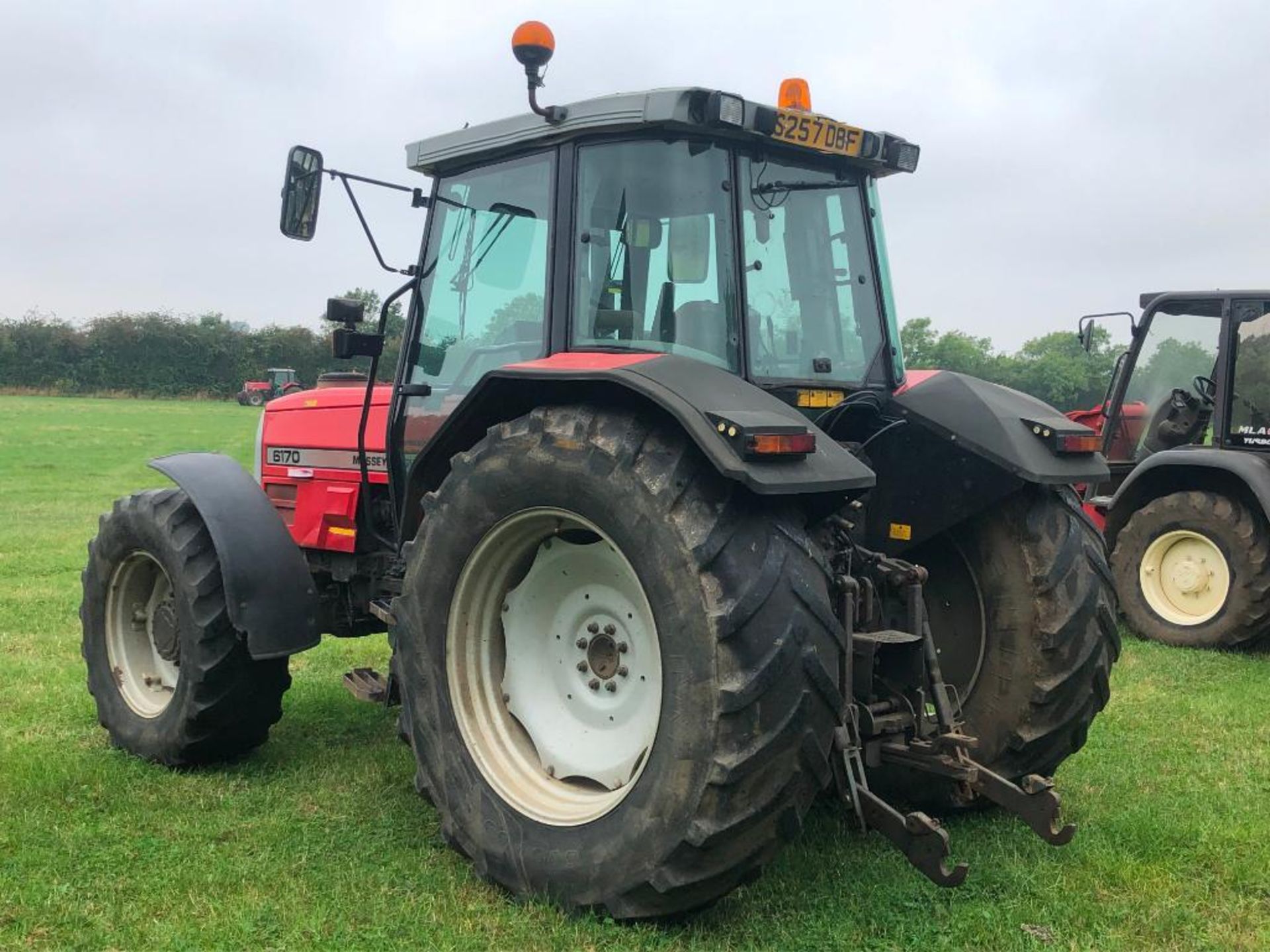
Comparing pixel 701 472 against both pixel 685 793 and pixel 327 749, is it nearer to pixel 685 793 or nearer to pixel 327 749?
pixel 685 793

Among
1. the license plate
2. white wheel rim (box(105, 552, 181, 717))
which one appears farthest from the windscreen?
white wheel rim (box(105, 552, 181, 717))

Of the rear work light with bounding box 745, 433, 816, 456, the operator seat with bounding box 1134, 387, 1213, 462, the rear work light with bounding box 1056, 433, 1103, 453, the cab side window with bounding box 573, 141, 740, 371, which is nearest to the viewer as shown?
the rear work light with bounding box 745, 433, 816, 456

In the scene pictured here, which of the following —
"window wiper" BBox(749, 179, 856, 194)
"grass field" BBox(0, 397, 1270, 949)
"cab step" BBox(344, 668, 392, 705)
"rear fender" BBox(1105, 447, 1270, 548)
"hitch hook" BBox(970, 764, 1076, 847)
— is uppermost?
"window wiper" BBox(749, 179, 856, 194)

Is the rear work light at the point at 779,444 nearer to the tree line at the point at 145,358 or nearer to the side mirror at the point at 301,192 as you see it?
the side mirror at the point at 301,192

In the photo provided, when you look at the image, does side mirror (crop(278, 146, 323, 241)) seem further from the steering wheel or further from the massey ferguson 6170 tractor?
the steering wheel

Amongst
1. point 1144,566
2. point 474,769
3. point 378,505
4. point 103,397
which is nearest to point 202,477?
point 378,505

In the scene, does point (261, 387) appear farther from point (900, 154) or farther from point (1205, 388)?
point (900, 154)

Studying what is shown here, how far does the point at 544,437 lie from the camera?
3.21 meters

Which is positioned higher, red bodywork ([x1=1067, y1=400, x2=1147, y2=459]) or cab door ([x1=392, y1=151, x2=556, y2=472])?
cab door ([x1=392, y1=151, x2=556, y2=472])

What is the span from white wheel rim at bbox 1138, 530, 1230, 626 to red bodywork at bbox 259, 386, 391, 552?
549 centimetres

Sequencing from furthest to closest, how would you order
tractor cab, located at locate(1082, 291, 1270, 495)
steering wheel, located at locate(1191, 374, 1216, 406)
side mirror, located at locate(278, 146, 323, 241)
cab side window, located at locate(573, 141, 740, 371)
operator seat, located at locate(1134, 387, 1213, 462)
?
1. operator seat, located at locate(1134, 387, 1213, 462)
2. steering wheel, located at locate(1191, 374, 1216, 406)
3. tractor cab, located at locate(1082, 291, 1270, 495)
4. side mirror, located at locate(278, 146, 323, 241)
5. cab side window, located at locate(573, 141, 740, 371)

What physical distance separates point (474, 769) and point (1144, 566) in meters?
5.86

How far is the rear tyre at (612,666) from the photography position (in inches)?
111

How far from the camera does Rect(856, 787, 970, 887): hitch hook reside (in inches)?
116
